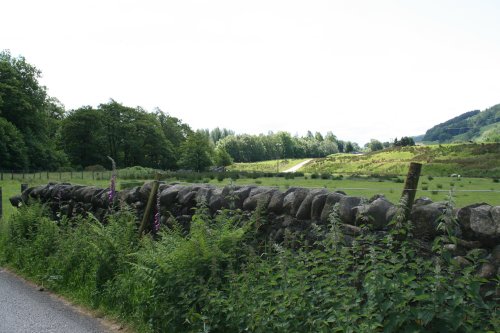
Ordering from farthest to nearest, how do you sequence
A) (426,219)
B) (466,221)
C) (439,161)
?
(439,161), (426,219), (466,221)

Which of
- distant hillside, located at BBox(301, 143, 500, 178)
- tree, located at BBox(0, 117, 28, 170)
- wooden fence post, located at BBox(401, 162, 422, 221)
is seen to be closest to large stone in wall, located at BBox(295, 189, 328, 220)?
wooden fence post, located at BBox(401, 162, 422, 221)

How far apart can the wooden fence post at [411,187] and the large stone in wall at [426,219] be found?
98mm

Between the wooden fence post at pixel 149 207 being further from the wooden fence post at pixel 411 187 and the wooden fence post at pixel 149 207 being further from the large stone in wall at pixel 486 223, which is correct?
the large stone in wall at pixel 486 223

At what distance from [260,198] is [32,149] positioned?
63.7m

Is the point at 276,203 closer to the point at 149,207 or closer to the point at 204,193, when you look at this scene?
the point at 204,193

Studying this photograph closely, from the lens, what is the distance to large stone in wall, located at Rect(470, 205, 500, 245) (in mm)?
4078

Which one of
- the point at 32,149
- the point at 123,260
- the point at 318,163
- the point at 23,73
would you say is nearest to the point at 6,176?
the point at 32,149

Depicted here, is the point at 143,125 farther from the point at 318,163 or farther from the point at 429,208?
the point at 429,208

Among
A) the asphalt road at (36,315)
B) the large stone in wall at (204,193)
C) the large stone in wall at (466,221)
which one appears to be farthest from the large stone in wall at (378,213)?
the asphalt road at (36,315)

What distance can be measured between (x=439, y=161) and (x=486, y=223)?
715cm

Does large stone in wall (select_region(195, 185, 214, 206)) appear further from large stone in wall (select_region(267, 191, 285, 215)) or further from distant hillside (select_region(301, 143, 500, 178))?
distant hillside (select_region(301, 143, 500, 178))

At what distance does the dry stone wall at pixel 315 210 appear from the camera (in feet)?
13.7

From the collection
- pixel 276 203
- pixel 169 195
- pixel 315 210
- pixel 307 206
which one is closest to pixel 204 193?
pixel 169 195

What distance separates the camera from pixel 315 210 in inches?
232
